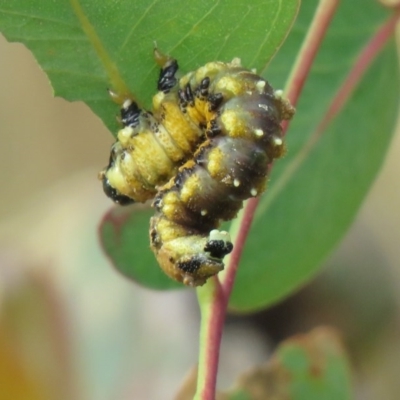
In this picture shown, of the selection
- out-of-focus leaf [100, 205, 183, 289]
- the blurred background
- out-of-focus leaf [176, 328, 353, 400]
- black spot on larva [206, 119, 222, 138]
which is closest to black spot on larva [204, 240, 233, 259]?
black spot on larva [206, 119, 222, 138]

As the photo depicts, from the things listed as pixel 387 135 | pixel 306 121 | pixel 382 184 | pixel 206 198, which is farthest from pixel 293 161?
pixel 382 184

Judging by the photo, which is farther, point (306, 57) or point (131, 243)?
point (131, 243)

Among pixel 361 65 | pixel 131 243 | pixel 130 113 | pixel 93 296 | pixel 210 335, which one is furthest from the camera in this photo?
pixel 93 296

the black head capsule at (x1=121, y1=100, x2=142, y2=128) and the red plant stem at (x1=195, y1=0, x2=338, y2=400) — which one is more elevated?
the black head capsule at (x1=121, y1=100, x2=142, y2=128)

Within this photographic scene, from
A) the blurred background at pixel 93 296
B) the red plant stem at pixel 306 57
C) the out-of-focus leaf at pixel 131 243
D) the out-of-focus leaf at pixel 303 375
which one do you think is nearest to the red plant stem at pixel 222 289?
the red plant stem at pixel 306 57

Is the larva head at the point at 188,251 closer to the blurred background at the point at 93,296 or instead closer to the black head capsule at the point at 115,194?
the black head capsule at the point at 115,194

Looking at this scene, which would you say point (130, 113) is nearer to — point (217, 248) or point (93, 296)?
point (217, 248)

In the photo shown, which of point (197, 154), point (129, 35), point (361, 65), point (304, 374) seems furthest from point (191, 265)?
point (361, 65)

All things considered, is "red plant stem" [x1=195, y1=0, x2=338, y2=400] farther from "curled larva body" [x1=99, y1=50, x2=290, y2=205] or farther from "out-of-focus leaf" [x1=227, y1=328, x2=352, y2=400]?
"out-of-focus leaf" [x1=227, y1=328, x2=352, y2=400]

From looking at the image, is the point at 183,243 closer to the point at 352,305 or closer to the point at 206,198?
the point at 206,198

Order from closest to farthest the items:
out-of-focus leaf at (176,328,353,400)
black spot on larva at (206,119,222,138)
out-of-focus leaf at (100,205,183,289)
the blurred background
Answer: black spot on larva at (206,119,222,138) → out-of-focus leaf at (100,205,183,289) → out-of-focus leaf at (176,328,353,400) → the blurred background
